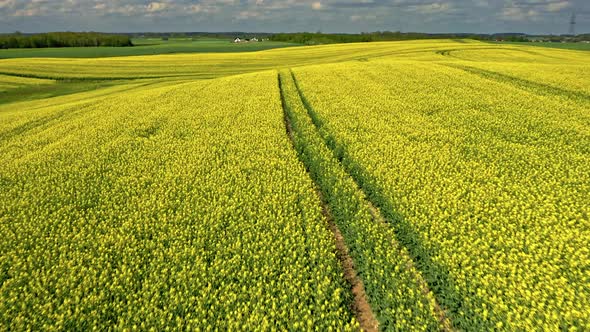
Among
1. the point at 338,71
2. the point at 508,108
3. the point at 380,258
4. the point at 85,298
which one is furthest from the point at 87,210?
the point at 338,71

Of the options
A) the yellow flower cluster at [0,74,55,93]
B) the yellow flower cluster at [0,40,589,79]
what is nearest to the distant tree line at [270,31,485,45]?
the yellow flower cluster at [0,40,589,79]

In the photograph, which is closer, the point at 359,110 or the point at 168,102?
the point at 359,110

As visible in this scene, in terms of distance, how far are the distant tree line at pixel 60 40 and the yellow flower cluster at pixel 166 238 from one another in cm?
13117

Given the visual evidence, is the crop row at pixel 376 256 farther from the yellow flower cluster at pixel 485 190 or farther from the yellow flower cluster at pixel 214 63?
the yellow flower cluster at pixel 214 63

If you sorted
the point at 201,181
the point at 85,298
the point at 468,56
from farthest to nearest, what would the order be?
the point at 468,56 → the point at 201,181 → the point at 85,298

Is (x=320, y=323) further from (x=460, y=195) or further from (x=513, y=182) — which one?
(x=513, y=182)

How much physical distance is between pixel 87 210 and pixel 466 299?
11612mm

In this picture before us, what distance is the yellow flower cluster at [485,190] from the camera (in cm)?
701

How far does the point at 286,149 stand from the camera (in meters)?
16.2

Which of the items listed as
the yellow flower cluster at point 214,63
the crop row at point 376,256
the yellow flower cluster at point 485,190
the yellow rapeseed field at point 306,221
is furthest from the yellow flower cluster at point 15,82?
the crop row at point 376,256

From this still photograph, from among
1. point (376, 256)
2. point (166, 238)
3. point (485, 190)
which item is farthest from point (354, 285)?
point (485, 190)

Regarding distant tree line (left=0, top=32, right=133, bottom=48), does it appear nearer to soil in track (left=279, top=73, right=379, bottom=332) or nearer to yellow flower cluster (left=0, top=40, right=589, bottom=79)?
yellow flower cluster (left=0, top=40, right=589, bottom=79)

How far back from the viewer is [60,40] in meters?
127

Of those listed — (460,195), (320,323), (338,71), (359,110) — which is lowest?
(320,323)
